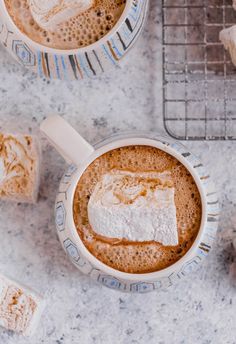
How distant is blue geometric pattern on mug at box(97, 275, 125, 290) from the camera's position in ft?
3.25

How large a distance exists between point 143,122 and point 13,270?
1.15ft

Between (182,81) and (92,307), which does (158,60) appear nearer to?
(182,81)

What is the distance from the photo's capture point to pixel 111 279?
0.99 metres

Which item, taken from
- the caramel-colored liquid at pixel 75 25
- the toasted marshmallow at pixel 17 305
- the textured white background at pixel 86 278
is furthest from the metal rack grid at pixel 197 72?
the toasted marshmallow at pixel 17 305

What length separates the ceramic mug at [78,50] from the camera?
3.10 ft

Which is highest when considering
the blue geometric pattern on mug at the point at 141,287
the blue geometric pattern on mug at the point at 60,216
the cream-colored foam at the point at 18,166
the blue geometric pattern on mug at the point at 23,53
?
the blue geometric pattern on mug at the point at 23,53

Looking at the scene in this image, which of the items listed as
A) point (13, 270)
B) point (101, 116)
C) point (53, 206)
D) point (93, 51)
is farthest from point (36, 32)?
point (13, 270)

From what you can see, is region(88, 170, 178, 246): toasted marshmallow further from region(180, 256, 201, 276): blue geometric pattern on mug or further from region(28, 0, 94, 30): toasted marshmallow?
region(28, 0, 94, 30): toasted marshmallow

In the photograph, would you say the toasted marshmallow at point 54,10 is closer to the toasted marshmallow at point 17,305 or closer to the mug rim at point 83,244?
the mug rim at point 83,244

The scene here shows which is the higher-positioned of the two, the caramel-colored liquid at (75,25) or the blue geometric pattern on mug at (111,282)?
the caramel-colored liquid at (75,25)

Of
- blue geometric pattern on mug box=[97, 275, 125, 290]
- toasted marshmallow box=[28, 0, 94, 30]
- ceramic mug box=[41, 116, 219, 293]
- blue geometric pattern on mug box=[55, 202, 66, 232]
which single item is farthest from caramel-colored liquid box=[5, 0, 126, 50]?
blue geometric pattern on mug box=[97, 275, 125, 290]

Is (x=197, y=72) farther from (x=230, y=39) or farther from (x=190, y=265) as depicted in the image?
(x=190, y=265)

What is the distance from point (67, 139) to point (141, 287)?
0.89 feet

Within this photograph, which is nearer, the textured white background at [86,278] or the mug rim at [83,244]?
the mug rim at [83,244]
